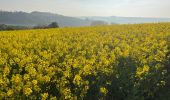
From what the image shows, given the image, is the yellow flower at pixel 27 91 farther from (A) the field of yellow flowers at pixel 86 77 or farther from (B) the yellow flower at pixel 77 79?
(B) the yellow flower at pixel 77 79

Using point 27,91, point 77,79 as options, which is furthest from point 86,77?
point 27,91

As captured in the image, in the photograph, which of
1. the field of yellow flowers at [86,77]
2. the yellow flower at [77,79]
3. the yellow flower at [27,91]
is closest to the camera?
the yellow flower at [27,91]

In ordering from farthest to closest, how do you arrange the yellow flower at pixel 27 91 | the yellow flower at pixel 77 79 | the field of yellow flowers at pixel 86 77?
the yellow flower at pixel 77 79, the field of yellow flowers at pixel 86 77, the yellow flower at pixel 27 91

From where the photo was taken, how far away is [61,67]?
9461 mm

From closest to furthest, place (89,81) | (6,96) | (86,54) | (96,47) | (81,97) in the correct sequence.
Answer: (6,96) < (81,97) < (89,81) < (86,54) < (96,47)

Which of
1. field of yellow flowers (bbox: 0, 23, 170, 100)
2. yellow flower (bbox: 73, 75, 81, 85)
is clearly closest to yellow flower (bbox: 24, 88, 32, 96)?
field of yellow flowers (bbox: 0, 23, 170, 100)

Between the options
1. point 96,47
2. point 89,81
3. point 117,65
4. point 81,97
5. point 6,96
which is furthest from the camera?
point 96,47

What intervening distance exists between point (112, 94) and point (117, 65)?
0.90m

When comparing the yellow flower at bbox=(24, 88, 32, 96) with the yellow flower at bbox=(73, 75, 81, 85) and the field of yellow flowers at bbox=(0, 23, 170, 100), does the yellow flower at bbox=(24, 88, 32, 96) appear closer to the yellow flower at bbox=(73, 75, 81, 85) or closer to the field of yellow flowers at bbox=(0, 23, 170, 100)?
the field of yellow flowers at bbox=(0, 23, 170, 100)

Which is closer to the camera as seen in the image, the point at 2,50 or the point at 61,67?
the point at 61,67

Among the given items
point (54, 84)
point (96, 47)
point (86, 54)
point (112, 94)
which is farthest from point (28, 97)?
point (96, 47)

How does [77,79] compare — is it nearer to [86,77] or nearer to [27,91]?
[86,77]

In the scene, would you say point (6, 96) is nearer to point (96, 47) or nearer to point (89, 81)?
point (89, 81)

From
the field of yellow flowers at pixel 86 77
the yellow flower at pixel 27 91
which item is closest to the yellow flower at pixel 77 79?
the field of yellow flowers at pixel 86 77
